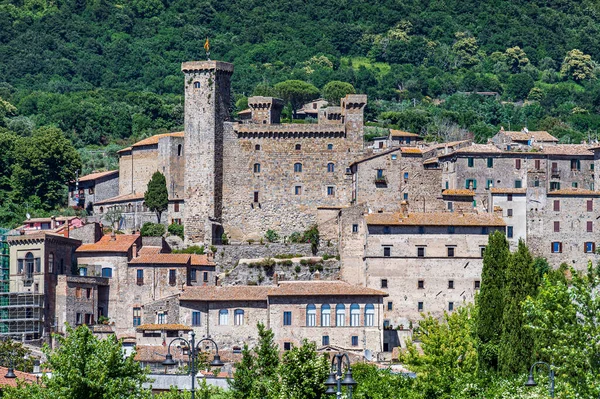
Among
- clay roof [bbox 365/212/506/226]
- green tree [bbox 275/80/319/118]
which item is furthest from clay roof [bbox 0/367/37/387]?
green tree [bbox 275/80/319/118]

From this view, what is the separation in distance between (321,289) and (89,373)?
33.8 meters

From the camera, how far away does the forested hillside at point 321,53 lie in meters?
158

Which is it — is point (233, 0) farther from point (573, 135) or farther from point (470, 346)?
point (470, 346)

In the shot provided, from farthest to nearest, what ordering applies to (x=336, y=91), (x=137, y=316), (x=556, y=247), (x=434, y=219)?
(x=336, y=91)
(x=556, y=247)
(x=137, y=316)
(x=434, y=219)

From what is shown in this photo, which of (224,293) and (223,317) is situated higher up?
(224,293)

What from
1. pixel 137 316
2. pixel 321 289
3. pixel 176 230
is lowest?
pixel 137 316

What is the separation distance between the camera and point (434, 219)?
296 ft

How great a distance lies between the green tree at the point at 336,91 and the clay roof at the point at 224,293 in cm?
6002

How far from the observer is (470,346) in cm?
7306

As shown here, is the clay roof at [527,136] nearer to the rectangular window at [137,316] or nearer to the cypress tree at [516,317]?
the rectangular window at [137,316]

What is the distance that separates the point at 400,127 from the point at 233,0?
6759 centimetres

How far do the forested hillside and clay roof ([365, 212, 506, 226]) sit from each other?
174 ft

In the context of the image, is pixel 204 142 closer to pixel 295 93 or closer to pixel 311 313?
pixel 311 313

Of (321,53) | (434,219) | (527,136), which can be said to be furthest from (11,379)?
(321,53)
